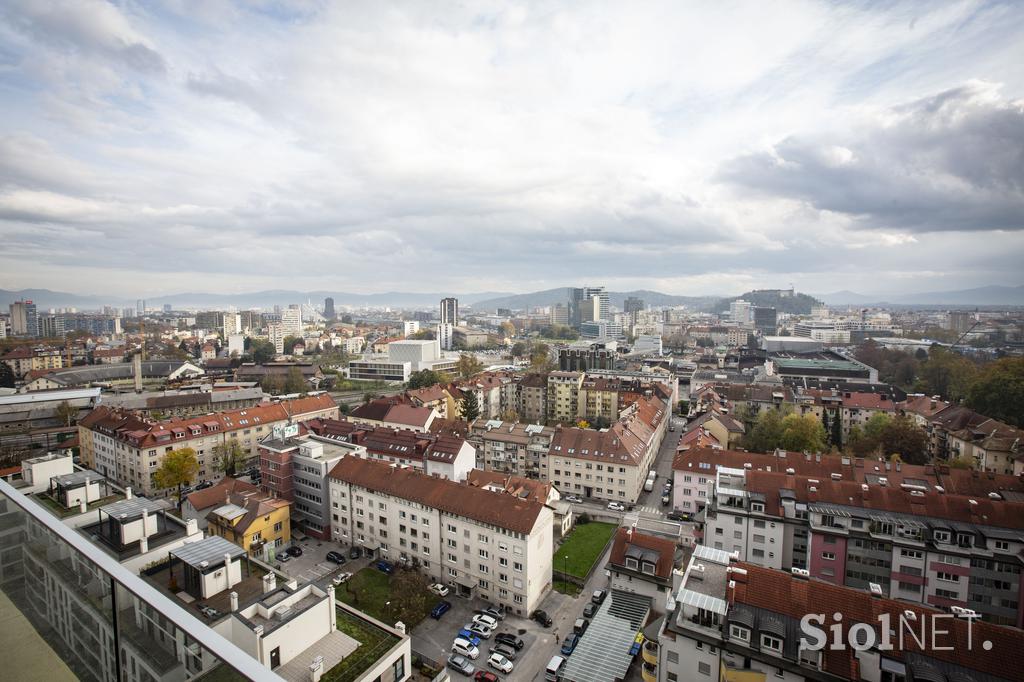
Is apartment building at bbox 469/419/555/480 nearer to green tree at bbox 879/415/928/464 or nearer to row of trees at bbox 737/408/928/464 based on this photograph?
row of trees at bbox 737/408/928/464

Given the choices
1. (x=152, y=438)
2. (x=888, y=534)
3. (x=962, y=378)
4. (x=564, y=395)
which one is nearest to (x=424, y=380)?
(x=564, y=395)

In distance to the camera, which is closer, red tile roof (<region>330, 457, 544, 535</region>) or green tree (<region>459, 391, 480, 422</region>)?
red tile roof (<region>330, 457, 544, 535</region>)

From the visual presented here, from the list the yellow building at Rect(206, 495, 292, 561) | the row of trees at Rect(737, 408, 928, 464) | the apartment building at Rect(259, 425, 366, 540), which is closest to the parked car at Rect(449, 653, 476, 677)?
the yellow building at Rect(206, 495, 292, 561)

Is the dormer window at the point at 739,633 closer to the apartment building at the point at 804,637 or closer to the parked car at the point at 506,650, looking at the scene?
the apartment building at the point at 804,637

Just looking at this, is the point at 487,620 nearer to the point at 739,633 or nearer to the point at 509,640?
the point at 509,640

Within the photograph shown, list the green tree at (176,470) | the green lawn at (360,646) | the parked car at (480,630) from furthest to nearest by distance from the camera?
the green tree at (176,470), the parked car at (480,630), the green lawn at (360,646)

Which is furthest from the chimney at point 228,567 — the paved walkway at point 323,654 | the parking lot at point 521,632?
the parking lot at point 521,632

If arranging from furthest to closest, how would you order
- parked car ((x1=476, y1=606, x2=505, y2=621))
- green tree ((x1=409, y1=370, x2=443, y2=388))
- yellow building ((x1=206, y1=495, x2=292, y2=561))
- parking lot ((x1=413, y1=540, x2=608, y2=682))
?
1. green tree ((x1=409, y1=370, x2=443, y2=388))
2. yellow building ((x1=206, y1=495, x2=292, y2=561))
3. parked car ((x1=476, y1=606, x2=505, y2=621))
4. parking lot ((x1=413, y1=540, x2=608, y2=682))
